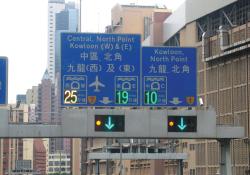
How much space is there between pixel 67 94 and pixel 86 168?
14331cm

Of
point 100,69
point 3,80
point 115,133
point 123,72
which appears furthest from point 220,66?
point 3,80

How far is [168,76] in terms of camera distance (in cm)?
3503

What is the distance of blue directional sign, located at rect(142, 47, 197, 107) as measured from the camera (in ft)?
114

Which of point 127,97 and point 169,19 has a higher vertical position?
point 169,19

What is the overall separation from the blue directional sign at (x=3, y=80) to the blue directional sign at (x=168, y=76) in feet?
20.9

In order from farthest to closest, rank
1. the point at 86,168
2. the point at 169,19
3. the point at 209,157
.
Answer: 1. the point at 86,168
2. the point at 169,19
3. the point at 209,157

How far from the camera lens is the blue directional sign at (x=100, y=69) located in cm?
3362

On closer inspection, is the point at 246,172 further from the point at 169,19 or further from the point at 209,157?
the point at 169,19

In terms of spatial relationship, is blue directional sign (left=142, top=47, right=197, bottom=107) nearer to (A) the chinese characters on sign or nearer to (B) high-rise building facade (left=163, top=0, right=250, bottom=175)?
(A) the chinese characters on sign

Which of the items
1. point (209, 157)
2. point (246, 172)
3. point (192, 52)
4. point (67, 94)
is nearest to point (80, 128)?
point (67, 94)

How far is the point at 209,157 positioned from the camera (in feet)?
281

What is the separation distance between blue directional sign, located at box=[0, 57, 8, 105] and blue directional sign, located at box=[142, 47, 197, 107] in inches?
251

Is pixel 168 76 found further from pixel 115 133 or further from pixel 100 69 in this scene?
pixel 115 133

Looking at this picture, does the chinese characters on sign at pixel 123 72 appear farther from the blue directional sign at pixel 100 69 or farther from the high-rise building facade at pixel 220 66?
the high-rise building facade at pixel 220 66
